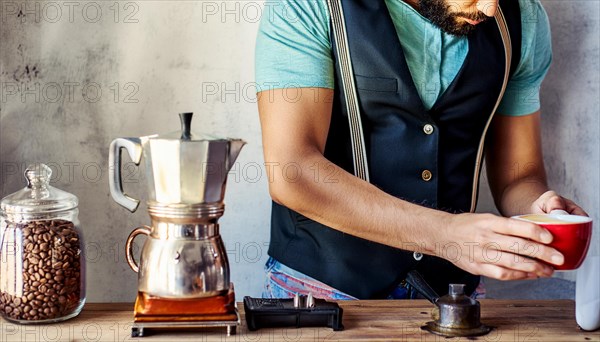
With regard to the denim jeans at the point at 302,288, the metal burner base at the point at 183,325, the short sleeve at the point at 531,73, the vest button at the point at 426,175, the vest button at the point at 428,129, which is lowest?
the denim jeans at the point at 302,288

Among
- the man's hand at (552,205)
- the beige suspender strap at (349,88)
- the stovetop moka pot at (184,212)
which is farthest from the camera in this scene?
the beige suspender strap at (349,88)

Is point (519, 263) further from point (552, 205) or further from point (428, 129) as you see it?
point (428, 129)

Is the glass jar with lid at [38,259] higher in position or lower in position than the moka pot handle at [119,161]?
lower

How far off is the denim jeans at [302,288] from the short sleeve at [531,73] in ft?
2.04

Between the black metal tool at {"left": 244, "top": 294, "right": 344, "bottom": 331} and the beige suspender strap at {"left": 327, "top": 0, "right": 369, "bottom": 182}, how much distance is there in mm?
528

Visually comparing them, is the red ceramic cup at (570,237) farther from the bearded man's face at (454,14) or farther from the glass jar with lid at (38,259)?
the glass jar with lid at (38,259)

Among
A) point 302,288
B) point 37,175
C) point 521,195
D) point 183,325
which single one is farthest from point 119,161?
point 521,195

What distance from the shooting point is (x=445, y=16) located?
1.97 metres

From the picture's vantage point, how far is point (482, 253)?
63.2 inches

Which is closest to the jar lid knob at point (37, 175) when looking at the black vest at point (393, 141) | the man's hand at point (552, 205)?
the black vest at point (393, 141)

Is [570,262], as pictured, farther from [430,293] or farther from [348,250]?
[348,250]

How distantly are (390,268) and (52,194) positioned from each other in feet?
2.79

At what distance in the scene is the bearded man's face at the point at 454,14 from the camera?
195 cm

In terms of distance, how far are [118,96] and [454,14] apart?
3.12ft
